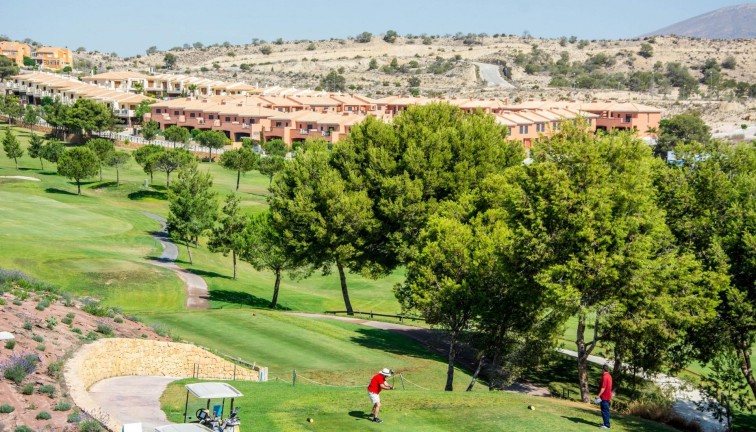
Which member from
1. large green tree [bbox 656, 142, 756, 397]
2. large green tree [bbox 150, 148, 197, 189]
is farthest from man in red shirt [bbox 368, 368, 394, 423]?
large green tree [bbox 150, 148, 197, 189]

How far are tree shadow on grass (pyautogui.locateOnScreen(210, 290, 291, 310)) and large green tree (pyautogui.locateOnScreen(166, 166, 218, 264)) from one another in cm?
1045

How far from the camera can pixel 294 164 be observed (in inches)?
2388

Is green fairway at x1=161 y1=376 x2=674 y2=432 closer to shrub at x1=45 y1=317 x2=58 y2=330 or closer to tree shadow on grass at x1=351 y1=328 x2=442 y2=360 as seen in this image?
shrub at x1=45 y1=317 x2=58 y2=330

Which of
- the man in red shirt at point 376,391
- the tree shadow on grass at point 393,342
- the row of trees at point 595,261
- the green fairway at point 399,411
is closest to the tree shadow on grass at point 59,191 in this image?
the tree shadow on grass at point 393,342

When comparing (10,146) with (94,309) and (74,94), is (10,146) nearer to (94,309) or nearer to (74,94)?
(74,94)

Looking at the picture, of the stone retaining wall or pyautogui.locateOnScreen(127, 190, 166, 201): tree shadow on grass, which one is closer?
the stone retaining wall

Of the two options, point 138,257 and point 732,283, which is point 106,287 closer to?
point 138,257

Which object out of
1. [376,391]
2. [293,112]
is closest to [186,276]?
[376,391]

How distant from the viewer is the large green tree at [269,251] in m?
59.3

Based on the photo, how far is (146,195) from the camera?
341 feet

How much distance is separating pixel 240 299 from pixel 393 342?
1578 centimetres

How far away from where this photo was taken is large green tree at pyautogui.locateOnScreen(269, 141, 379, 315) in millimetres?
57344

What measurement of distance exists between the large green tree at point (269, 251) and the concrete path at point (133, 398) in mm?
27695

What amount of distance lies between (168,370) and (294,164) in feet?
95.0
